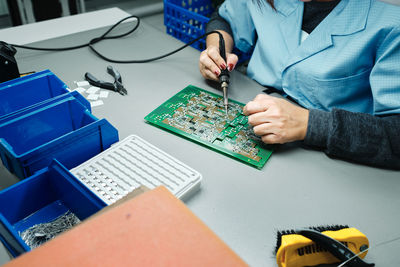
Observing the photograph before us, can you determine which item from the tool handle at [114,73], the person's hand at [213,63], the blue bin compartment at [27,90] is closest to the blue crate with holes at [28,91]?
the blue bin compartment at [27,90]

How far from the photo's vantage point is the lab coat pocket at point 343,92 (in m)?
0.88

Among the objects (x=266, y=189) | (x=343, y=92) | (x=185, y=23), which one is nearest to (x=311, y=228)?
(x=266, y=189)

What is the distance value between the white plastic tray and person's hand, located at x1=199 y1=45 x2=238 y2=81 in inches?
15.1

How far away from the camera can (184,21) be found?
128 cm

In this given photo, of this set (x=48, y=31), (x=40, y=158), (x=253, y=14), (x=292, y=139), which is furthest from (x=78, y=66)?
(x=292, y=139)

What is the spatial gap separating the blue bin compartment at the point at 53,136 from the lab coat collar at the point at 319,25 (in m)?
0.63

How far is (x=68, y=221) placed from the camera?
593mm

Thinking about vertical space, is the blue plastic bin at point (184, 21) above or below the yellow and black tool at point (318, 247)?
above

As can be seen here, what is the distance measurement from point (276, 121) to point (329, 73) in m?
0.24

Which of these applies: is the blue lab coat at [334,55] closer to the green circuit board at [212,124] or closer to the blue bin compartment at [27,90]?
the green circuit board at [212,124]

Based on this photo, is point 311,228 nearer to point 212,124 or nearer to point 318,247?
point 318,247

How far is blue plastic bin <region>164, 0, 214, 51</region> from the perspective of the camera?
4.09 ft

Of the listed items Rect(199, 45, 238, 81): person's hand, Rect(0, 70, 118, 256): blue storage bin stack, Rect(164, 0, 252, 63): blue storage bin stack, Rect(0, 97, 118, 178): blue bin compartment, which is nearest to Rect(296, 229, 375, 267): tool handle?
Rect(0, 70, 118, 256): blue storage bin stack

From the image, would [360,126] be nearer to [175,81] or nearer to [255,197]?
[255,197]
